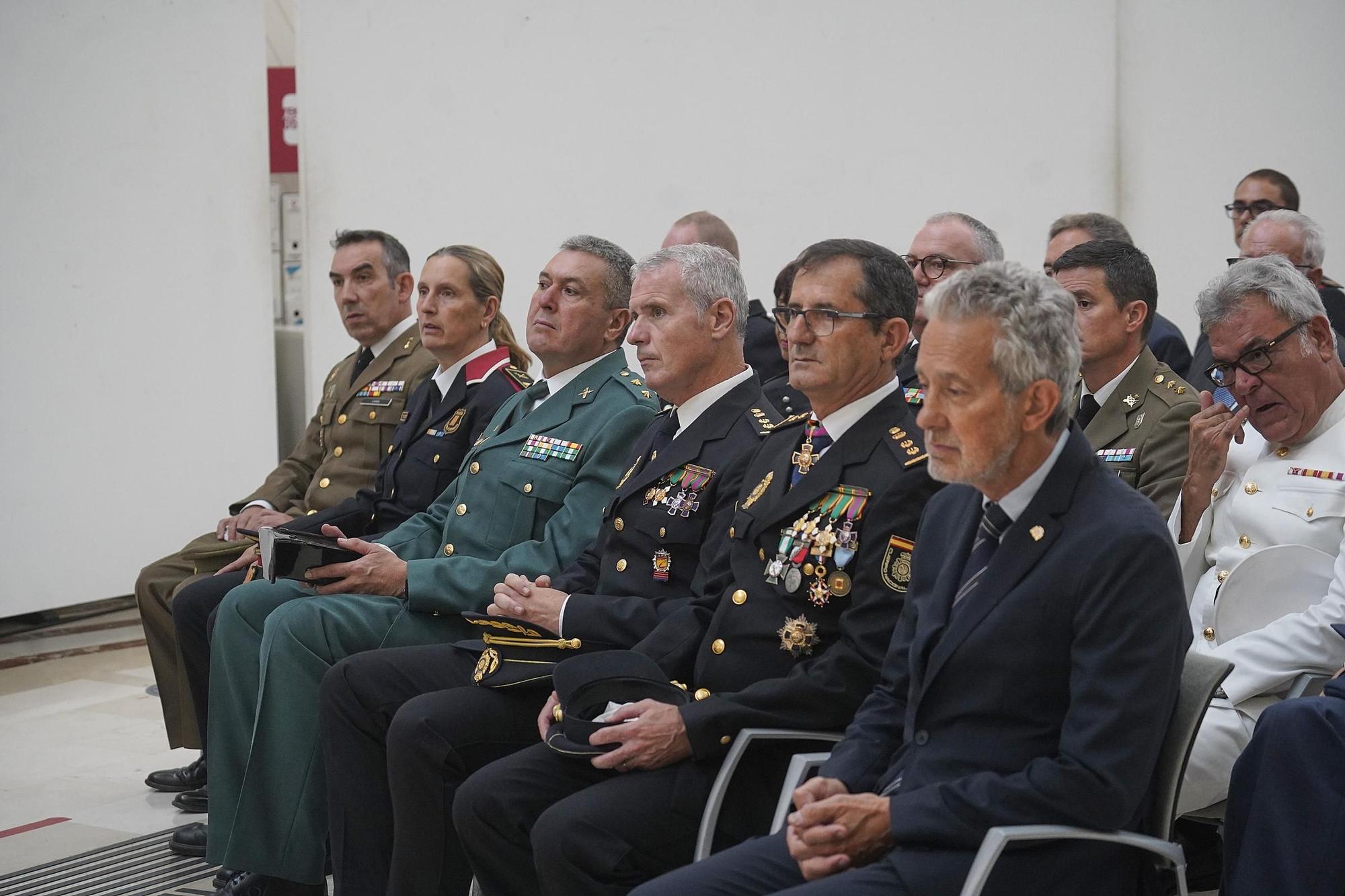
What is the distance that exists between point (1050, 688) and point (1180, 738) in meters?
0.23

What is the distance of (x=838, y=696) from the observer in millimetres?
2443

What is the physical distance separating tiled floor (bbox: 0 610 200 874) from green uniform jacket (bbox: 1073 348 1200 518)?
2.88 meters

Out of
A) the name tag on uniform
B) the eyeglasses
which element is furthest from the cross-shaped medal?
the eyeglasses

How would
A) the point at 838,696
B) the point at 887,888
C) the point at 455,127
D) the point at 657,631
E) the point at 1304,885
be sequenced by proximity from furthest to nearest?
the point at 455,127 → the point at 657,631 → the point at 838,696 → the point at 1304,885 → the point at 887,888

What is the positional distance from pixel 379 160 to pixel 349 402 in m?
2.41

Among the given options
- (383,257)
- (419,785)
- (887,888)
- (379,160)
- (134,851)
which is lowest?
(134,851)

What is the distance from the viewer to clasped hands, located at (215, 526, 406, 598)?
11.5ft

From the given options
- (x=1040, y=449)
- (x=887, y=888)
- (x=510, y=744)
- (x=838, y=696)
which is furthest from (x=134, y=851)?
(x=1040, y=449)

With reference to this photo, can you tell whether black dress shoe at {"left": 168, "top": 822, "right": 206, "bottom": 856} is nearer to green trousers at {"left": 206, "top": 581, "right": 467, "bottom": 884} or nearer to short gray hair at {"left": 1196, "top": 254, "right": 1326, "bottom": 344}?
green trousers at {"left": 206, "top": 581, "right": 467, "bottom": 884}

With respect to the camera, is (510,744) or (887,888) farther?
(510,744)

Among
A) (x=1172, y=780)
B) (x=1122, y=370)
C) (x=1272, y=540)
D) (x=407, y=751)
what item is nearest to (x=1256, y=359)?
(x=1272, y=540)

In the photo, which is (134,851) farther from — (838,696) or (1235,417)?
(1235,417)

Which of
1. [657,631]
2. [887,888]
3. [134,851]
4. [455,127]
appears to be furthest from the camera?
[455,127]

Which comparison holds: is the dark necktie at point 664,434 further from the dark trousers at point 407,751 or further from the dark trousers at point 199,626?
the dark trousers at point 199,626
